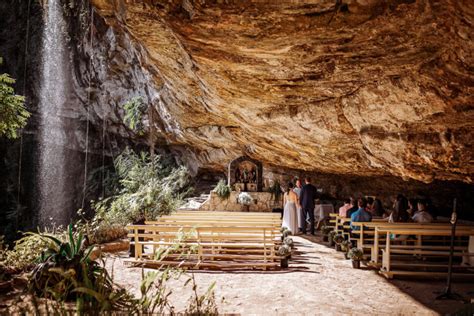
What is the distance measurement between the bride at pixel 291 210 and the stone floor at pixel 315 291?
4.04m

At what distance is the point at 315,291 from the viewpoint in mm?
5988

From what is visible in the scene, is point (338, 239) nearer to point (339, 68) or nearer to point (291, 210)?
point (291, 210)

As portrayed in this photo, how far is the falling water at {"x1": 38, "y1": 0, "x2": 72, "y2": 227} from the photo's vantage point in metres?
20.0

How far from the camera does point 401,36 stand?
550 centimetres

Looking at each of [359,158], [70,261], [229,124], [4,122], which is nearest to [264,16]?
[70,261]

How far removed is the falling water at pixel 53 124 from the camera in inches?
786

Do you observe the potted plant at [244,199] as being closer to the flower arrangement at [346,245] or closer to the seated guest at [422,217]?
the seated guest at [422,217]

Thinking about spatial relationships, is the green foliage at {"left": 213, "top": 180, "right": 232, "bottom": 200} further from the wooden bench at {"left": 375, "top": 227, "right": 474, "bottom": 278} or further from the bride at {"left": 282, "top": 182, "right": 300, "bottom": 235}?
the wooden bench at {"left": 375, "top": 227, "right": 474, "bottom": 278}

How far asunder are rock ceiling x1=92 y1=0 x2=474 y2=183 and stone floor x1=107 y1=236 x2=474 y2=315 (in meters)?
2.69

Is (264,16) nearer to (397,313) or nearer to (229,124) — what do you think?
(397,313)

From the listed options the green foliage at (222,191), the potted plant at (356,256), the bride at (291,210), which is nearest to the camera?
the potted plant at (356,256)

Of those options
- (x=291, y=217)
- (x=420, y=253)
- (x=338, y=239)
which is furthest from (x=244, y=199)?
(x=420, y=253)

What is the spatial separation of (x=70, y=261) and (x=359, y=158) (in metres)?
8.23

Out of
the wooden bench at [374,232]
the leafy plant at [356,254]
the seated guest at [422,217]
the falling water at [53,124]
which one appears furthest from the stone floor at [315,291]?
the falling water at [53,124]
